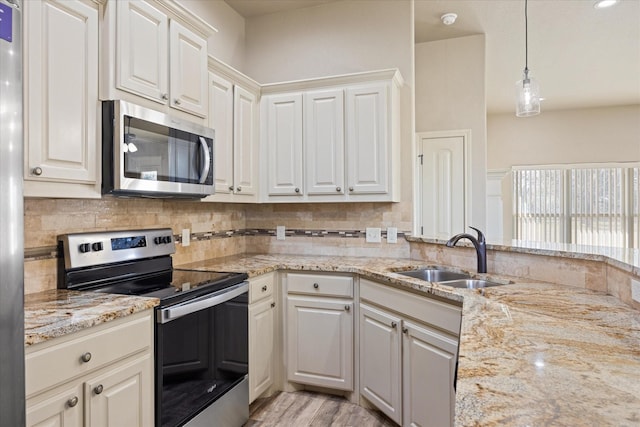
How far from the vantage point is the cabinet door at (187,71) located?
7.04 ft

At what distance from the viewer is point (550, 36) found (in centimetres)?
395

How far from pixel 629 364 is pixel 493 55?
434 centimetres

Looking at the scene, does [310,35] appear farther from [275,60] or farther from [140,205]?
[140,205]

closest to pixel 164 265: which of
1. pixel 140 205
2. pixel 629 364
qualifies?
pixel 140 205

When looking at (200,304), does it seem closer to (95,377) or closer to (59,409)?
(95,377)

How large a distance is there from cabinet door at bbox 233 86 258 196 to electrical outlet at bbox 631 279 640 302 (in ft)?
7.40

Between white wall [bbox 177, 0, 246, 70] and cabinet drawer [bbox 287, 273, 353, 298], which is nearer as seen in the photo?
cabinet drawer [bbox 287, 273, 353, 298]

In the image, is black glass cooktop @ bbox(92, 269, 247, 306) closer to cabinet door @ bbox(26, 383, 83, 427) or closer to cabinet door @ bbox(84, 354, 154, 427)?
cabinet door @ bbox(84, 354, 154, 427)

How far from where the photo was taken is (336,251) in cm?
324

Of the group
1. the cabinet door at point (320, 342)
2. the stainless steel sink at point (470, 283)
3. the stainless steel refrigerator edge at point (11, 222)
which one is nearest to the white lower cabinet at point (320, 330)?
the cabinet door at point (320, 342)

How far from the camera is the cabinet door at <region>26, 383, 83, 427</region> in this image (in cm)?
118

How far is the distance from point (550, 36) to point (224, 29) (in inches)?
125

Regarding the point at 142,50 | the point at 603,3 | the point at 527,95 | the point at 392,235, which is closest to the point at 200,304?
the point at 142,50

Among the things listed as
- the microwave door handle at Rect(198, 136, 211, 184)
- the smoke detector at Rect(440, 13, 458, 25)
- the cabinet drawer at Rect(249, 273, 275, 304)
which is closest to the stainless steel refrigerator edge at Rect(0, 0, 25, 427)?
the microwave door handle at Rect(198, 136, 211, 184)
